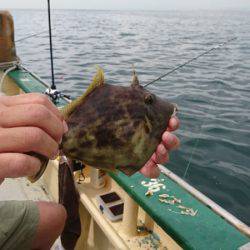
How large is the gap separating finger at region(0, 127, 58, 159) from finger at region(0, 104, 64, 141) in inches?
0.7

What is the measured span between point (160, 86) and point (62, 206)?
8.57m

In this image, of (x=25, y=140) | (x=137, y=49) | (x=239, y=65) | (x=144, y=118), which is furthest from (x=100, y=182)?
(x=137, y=49)

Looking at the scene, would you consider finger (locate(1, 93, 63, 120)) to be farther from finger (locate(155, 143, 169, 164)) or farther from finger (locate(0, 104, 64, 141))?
finger (locate(155, 143, 169, 164))

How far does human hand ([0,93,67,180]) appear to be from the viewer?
3.86 ft

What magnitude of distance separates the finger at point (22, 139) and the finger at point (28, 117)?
19 mm

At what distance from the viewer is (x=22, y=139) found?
3.85 feet

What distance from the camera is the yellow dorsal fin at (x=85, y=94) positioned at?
186 cm

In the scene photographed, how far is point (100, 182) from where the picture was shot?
3787 mm

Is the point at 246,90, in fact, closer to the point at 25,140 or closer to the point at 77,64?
the point at 77,64

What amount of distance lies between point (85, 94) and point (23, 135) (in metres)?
0.77

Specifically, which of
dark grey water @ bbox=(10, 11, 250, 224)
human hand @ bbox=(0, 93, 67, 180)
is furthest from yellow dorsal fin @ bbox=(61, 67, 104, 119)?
dark grey water @ bbox=(10, 11, 250, 224)

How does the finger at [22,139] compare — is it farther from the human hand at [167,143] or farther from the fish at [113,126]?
the human hand at [167,143]

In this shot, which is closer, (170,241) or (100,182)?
(170,241)

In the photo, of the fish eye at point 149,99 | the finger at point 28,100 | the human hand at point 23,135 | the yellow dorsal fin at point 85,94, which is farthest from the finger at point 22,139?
the fish eye at point 149,99
